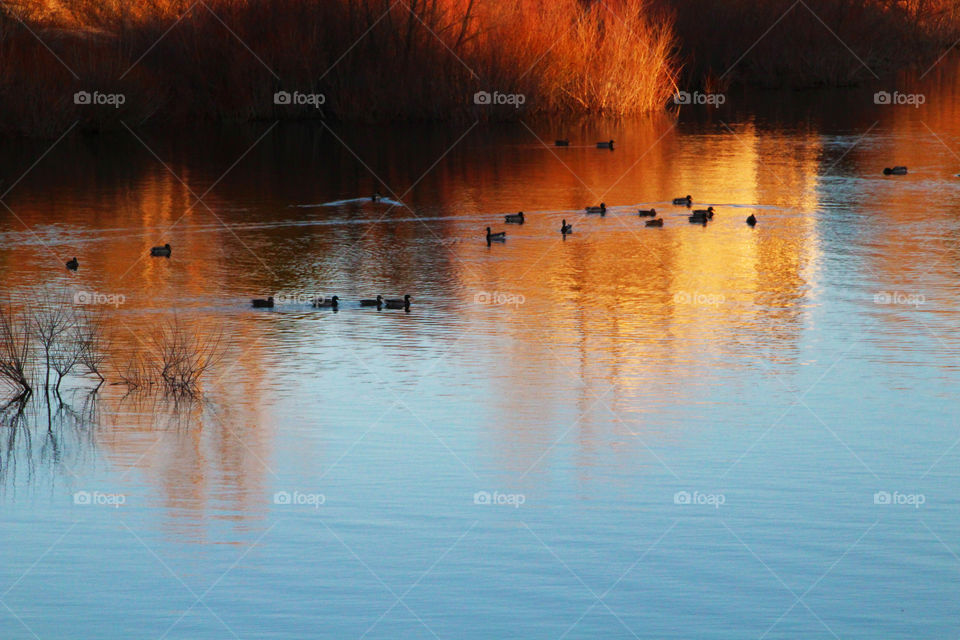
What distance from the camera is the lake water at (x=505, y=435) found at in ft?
27.1

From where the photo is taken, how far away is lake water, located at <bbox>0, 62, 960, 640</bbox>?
27.1 feet

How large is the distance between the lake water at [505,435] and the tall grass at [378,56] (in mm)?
13580

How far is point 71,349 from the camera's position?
13281 mm

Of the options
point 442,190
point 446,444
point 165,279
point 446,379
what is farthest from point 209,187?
point 446,444

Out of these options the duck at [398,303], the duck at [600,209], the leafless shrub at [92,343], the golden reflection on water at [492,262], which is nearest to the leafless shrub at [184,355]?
the golden reflection on water at [492,262]

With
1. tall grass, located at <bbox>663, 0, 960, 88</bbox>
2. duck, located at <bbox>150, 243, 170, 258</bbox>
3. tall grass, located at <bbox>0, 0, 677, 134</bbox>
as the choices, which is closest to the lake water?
duck, located at <bbox>150, 243, 170, 258</bbox>

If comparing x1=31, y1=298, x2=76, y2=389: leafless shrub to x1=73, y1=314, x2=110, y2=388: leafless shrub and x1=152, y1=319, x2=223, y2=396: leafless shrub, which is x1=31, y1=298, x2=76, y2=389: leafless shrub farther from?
x1=152, y1=319, x2=223, y2=396: leafless shrub

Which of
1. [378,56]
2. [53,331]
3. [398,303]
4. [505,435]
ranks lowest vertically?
[505,435]

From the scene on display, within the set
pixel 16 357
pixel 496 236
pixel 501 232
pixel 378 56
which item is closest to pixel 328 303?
pixel 16 357

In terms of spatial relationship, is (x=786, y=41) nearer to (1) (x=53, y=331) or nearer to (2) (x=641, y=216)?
(2) (x=641, y=216)

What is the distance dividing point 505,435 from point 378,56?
Answer: 1044 inches

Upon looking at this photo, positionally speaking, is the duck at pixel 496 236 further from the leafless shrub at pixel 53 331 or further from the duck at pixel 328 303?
the leafless shrub at pixel 53 331

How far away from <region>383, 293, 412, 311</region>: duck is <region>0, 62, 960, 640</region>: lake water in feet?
0.48

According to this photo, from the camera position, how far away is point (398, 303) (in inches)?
607
